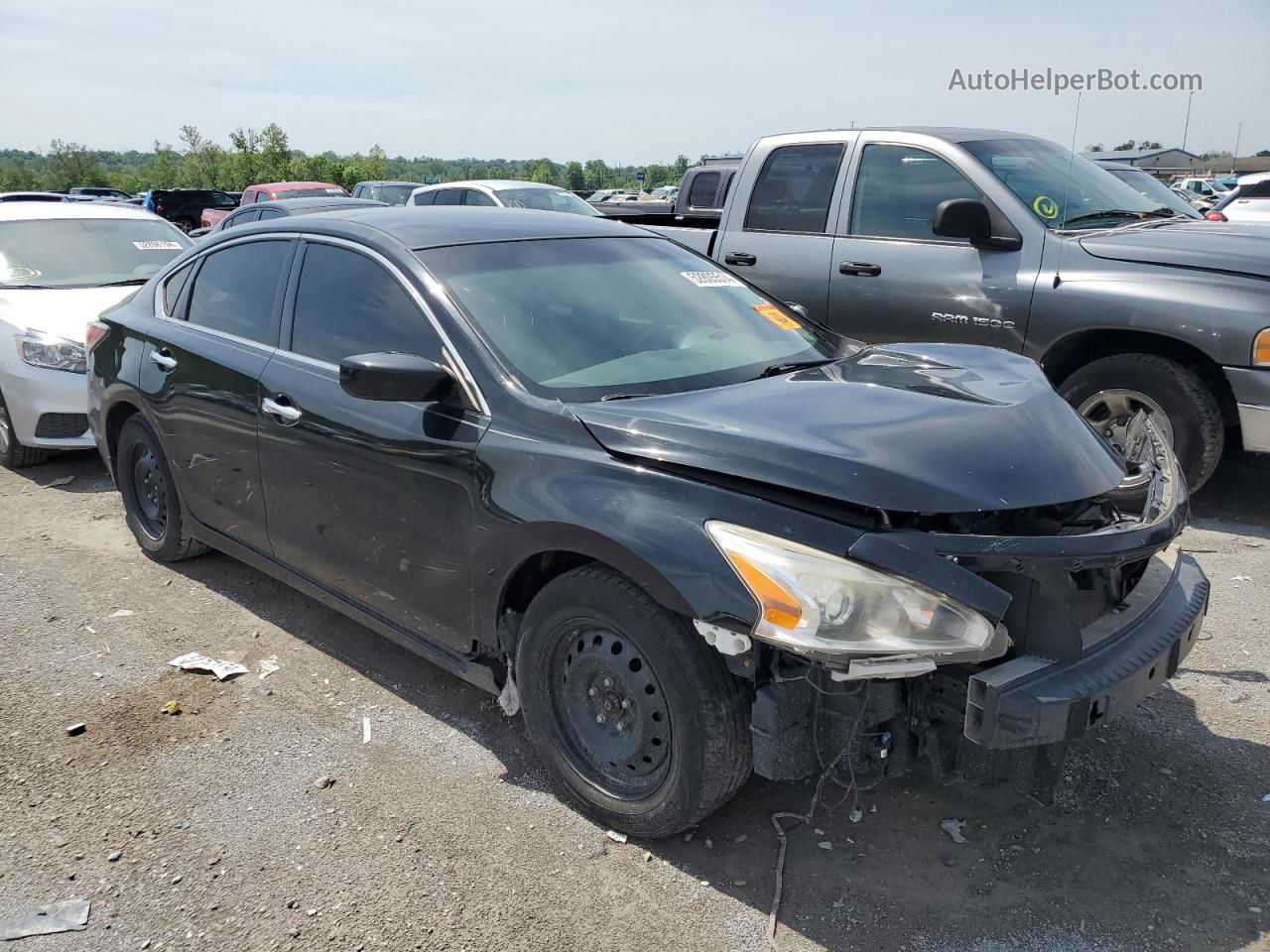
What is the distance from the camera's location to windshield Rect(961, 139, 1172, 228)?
575 centimetres

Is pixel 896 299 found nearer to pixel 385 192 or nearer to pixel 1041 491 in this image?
pixel 1041 491

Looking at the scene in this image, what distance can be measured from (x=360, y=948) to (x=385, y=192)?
16.9 meters

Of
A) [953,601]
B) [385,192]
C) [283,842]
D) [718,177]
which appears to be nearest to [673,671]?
[953,601]

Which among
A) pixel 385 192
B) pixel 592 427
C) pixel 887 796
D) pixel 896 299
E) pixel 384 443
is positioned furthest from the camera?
pixel 385 192

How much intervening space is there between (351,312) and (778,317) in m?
1.59

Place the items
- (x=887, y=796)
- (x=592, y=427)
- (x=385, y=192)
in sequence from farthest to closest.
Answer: (x=385, y=192) → (x=887, y=796) → (x=592, y=427)

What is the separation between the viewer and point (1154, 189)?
7035 millimetres

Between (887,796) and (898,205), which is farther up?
(898,205)

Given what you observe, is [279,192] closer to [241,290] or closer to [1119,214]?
[241,290]

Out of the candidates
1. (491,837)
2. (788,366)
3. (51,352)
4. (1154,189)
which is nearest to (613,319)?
(788,366)

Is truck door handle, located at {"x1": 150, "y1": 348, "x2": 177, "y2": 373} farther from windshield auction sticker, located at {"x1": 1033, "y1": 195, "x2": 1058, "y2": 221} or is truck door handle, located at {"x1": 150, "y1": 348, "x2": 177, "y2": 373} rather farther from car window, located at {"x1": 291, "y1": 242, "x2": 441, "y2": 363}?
windshield auction sticker, located at {"x1": 1033, "y1": 195, "x2": 1058, "y2": 221}

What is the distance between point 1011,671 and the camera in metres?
2.34

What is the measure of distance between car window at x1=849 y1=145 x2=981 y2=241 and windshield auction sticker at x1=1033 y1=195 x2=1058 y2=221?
1.08 feet

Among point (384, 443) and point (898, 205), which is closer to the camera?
point (384, 443)
